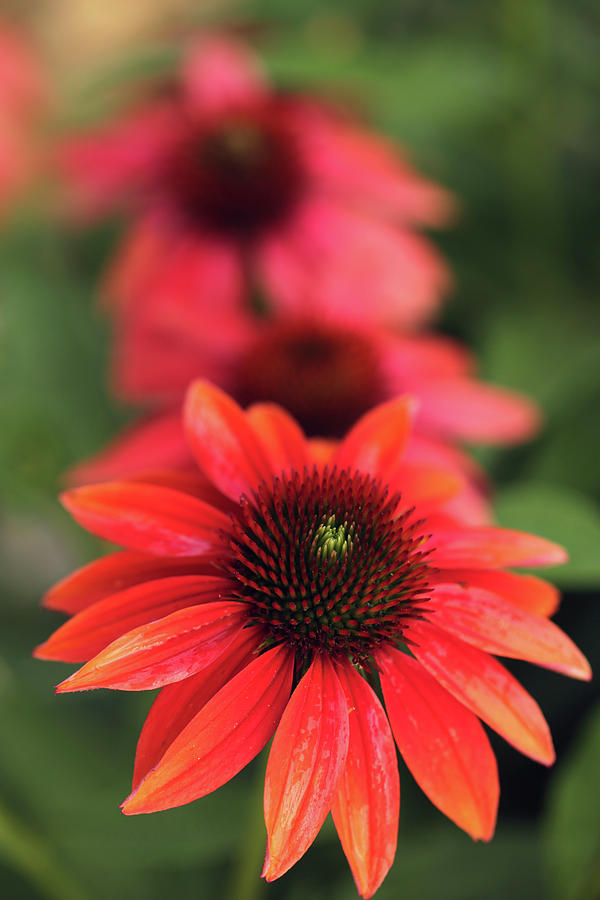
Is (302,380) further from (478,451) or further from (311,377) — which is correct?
(478,451)

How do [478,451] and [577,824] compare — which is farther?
[478,451]

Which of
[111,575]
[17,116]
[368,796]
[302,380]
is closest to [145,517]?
[111,575]

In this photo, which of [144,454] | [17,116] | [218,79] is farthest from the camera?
[17,116]

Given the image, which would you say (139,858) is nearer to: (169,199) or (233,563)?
(233,563)

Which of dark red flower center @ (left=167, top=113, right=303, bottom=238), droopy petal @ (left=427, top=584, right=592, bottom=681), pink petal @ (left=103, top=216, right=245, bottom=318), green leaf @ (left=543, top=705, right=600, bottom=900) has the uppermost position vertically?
dark red flower center @ (left=167, top=113, right=303, bottom=238)

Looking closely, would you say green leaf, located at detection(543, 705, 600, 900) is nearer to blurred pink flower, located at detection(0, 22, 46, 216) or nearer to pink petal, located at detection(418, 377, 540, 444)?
pink petal, located at detection(418, 377, 540, 444)

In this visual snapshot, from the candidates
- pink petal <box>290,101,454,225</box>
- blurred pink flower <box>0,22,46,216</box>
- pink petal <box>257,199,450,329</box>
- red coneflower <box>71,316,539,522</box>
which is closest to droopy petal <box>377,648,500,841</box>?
red coneflower <box>71,316,539,522</box>

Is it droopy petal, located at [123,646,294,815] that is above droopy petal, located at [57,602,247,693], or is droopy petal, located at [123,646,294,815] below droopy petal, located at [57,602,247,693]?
below

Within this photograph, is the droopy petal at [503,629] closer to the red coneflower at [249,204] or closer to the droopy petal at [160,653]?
the droopy petal at [160,653]
